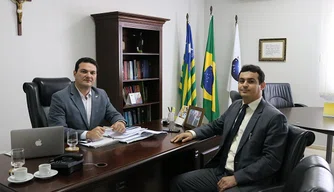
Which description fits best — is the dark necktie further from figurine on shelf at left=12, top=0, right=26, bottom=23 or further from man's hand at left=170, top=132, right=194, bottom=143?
figurine on shelf at left=12, top=0, right=26, bottom=23

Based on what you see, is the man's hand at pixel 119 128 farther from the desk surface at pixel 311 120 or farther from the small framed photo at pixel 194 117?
the desk surface at pixel 311 120

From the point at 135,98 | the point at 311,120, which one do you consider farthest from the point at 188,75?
the point at 311,120

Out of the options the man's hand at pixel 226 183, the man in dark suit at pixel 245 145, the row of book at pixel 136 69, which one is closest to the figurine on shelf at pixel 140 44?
the row of book at pixel 136 69

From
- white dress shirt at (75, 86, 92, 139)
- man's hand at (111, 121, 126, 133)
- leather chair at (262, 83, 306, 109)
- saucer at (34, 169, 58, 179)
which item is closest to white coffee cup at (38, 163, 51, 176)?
saucer at (34, 169, 58, 179)

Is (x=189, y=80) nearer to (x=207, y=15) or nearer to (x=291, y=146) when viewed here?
(x=207, y=15)

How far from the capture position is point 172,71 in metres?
4.92

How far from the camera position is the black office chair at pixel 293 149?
1.74 meters

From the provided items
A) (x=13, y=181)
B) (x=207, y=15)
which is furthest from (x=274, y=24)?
(x=13, y=181)

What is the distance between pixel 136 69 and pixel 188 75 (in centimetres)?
107

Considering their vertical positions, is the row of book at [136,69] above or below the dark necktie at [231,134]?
above

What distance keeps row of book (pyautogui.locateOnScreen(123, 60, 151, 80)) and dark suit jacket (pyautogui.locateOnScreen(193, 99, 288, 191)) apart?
2.21m

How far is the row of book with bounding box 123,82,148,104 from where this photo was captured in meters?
3.95

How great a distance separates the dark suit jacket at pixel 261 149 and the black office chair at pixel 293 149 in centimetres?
3

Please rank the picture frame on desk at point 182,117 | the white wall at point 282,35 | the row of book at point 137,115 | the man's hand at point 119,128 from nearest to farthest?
the man's hand at point 119,128 → the picture frame on desk at point 182,117 → the row of book at point 137,115 → the white wall at point 282,35
